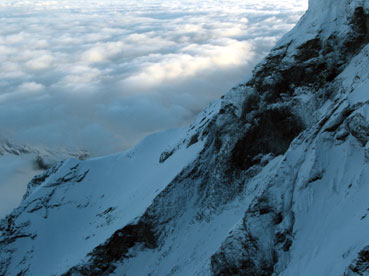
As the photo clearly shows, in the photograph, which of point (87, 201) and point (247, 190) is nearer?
point (247, 190)

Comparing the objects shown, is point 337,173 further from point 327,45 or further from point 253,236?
point 327,45

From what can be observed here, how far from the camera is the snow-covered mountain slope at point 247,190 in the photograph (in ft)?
74.6

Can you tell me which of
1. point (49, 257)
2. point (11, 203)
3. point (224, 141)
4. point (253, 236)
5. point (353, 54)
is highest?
point (353, 54)

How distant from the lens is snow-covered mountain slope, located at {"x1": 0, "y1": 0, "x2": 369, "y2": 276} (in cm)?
2275

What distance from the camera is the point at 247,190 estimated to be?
3650 cm

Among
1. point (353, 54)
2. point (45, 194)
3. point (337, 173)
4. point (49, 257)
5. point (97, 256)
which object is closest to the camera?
point (337, 173)

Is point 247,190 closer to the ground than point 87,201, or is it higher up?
higher up

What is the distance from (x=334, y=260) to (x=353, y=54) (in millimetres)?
23383

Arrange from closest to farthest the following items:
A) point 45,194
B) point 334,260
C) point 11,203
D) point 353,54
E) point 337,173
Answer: point 334,260
point 337,173
point 353,54
point 45,194
point 11,203

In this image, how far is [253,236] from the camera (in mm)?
24516

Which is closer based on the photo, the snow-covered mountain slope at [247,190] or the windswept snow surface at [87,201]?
the snow-covered mountain slope at [247,190]

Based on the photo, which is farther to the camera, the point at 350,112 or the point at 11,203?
Result: the point at 11,203

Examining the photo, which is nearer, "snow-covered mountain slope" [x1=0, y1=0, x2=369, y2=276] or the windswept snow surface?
"snow-covered mountain slope" [x1=0, y1=0, x2=369, y2=276]

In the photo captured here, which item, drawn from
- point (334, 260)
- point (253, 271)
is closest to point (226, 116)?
point (253, 271)
